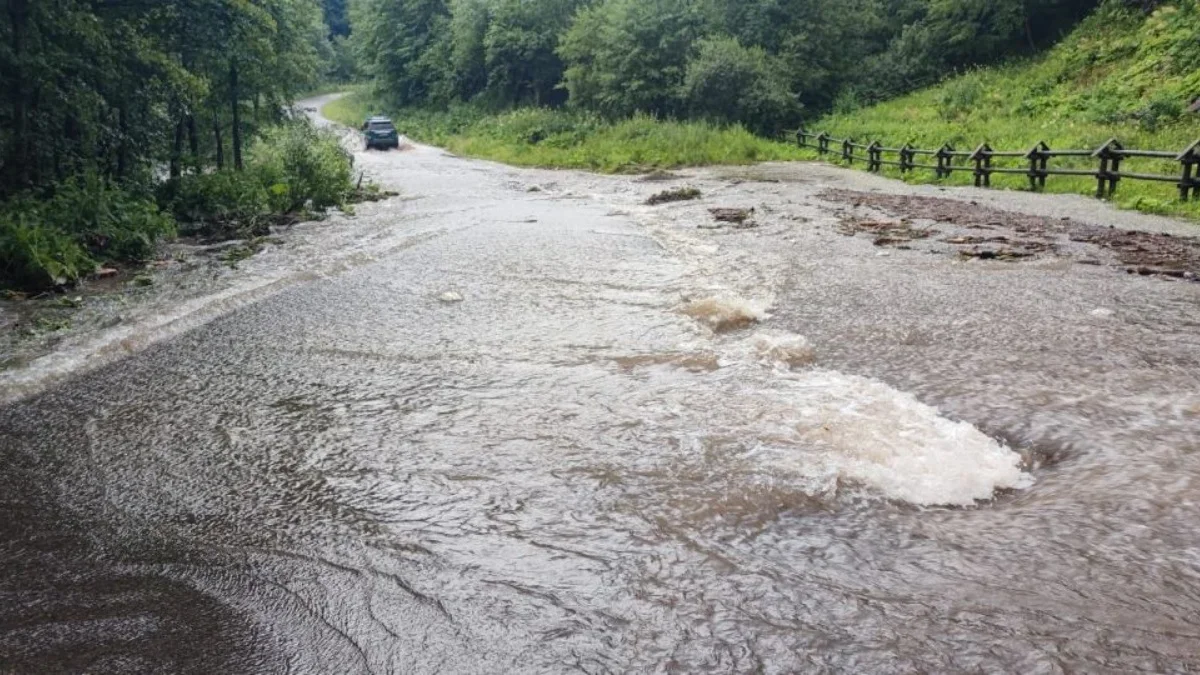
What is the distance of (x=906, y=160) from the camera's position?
926 inches

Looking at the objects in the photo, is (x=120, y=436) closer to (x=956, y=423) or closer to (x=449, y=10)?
(x=956, y=423)

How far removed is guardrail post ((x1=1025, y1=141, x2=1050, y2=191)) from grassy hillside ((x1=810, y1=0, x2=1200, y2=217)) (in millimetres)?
280

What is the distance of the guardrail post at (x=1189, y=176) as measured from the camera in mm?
13969

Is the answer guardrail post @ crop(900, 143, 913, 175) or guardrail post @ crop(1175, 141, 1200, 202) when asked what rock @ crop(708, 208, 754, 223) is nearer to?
guardrail post @ crop(1175, 141, 1200, 202)

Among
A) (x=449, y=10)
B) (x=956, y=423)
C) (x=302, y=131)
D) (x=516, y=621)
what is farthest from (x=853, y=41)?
(x=516, y=621)

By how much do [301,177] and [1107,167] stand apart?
17.3 m

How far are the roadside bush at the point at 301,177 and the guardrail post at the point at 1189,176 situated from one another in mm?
17016

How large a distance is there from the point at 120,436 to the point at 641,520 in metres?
3.94

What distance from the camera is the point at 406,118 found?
59719mm

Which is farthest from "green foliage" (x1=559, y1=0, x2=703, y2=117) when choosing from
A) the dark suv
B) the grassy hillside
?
the dark suv

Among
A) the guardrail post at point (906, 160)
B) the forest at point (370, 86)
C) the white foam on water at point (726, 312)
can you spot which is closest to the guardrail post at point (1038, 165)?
the guardrail post at point (906, 160)

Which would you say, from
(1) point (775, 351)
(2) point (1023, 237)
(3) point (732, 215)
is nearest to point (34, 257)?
(1) point (775, 351)

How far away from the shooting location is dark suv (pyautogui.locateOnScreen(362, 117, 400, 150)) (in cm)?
4125

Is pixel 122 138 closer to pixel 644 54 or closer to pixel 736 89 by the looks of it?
pixel 736 89
